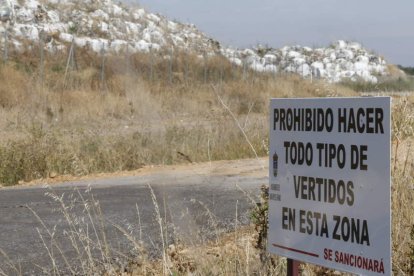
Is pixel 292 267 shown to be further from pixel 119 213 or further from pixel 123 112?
pixel 123 112

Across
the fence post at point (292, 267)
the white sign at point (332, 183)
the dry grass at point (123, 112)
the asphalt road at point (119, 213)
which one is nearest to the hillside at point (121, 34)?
the dry grass at point (123, 112)

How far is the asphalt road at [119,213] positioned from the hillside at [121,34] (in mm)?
26173

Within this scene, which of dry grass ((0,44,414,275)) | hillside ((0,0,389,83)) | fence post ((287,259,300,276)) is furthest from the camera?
hillside ((0,0,389,83))

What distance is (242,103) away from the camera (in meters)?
26.8

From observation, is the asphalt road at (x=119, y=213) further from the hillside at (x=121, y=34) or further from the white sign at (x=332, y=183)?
the hillside at (x=121, y=34)

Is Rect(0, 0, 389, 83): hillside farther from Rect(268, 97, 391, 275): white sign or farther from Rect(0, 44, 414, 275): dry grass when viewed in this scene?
Rect(268, 97, 391, 275): white sign

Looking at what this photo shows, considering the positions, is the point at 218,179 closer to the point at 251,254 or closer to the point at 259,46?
the point at 251,254

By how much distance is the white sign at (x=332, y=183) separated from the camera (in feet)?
11.4

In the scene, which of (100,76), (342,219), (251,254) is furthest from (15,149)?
(100,76)

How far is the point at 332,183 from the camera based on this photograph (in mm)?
3699

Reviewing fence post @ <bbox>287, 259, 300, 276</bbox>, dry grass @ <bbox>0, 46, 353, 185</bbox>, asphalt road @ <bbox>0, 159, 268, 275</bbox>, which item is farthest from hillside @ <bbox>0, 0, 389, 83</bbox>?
fence post @ <bbox>287, 259, 300, 276</bbox>

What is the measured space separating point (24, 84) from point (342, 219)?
25.1 m

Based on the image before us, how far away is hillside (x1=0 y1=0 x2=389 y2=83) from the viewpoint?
1624 inches

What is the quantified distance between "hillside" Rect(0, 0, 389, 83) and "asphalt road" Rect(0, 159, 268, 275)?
26.2 meters
